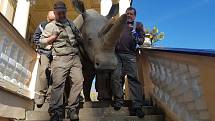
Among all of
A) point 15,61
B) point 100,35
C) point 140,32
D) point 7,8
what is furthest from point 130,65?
point 7,8

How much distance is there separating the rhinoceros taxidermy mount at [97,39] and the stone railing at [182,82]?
2.55ft

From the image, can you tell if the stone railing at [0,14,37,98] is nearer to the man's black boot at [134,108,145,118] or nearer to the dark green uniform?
the dark green uniform

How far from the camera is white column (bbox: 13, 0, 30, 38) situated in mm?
10609

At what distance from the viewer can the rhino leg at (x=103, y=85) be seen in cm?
460

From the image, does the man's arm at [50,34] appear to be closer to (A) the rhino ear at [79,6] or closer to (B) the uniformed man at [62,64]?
(B) the uniformed man at [62,64]

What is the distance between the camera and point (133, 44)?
541 centimetres

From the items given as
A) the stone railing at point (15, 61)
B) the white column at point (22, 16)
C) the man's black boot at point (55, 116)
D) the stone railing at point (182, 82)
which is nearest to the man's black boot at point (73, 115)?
the man's black boot at point (55, 116)

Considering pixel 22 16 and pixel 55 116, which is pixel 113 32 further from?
pixel 22 16

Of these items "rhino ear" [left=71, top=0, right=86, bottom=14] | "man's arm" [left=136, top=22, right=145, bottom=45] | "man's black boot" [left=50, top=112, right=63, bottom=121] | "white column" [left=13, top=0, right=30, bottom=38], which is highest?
"white column" [left=13, top=0, right=30, bottom=38]

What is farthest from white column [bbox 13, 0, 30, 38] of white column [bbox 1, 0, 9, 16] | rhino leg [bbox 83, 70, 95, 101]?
rhino leg [bbox 83, 70, 95, 101]

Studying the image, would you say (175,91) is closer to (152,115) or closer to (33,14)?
(152,115)

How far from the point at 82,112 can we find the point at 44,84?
98 centimetres

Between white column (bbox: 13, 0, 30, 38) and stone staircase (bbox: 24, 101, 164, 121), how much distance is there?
6.26 metres

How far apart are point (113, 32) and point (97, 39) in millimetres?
611
